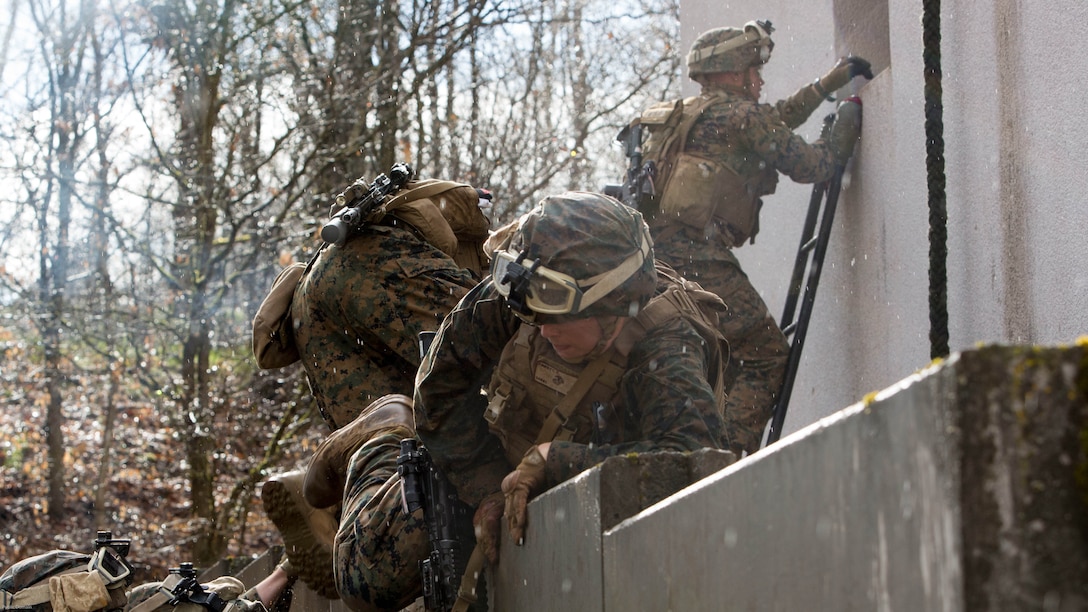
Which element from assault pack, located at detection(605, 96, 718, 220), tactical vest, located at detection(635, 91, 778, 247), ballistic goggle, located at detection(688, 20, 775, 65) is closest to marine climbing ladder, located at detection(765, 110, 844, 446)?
tactical vest, located at detection(635, 91, 778, 247)

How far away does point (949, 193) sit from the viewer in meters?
4.81

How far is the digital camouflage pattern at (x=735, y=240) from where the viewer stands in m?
5.77

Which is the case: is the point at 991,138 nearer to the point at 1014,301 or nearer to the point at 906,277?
the point at 1014,301

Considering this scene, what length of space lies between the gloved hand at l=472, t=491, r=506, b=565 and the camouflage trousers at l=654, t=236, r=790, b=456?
2.29 m

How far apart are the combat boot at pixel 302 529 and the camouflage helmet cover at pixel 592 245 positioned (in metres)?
2.05

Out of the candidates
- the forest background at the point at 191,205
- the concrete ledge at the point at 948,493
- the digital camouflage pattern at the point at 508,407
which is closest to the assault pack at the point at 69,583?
the digital camouflage pattern at the point at 508,407

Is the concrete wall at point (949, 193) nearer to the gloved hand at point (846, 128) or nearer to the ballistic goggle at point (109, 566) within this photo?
the gloved hand at point (846, 128)

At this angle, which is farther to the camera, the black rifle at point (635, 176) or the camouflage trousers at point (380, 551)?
the black rifle at point (635, 176)

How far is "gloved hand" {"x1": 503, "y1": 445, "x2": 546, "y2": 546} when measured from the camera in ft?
10.4

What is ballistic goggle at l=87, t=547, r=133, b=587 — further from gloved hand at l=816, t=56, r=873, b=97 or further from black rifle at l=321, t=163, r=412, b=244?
gloved hand at l=816, t=56, r=873, b=97

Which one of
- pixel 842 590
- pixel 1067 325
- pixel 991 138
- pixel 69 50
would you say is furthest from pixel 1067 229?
pixel 69 50

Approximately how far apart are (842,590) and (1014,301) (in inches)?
114

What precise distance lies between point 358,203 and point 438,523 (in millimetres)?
1650

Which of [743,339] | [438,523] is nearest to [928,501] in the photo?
[438,523]
